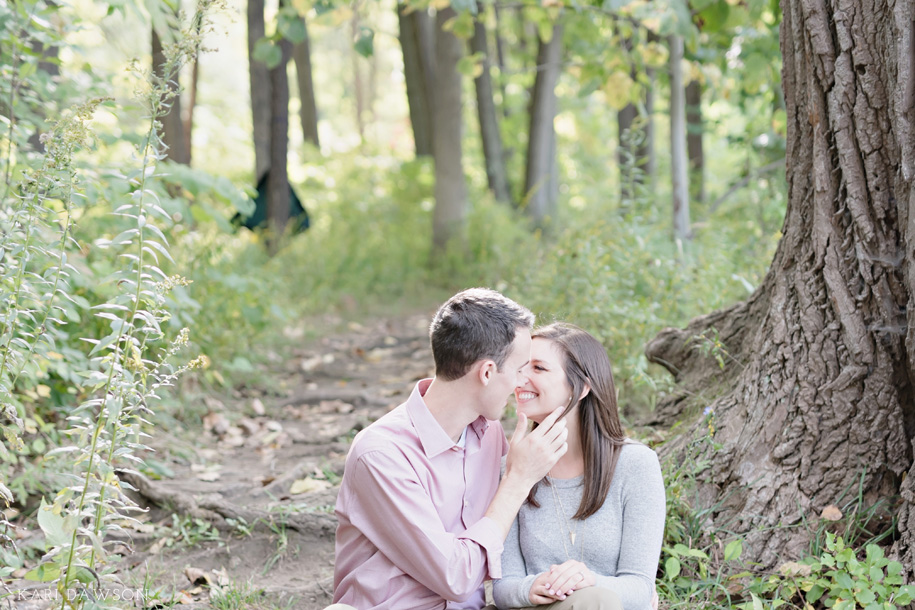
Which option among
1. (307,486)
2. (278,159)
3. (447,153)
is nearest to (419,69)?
(447,153)

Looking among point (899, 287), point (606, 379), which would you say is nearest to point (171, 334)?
point (606, 379)

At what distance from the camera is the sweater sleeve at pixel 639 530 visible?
2.36 m

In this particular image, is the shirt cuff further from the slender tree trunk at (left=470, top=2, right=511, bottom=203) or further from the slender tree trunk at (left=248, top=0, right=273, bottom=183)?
the slender tree trunk at (left=470, top=2, right=511, bottom=203)

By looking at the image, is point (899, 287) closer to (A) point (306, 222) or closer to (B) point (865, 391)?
(B) point (865, 391)

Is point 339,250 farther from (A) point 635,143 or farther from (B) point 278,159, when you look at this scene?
(A) point 635,143

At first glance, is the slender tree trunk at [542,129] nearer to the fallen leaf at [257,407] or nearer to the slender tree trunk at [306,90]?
the slender tree trunk at [306,90]

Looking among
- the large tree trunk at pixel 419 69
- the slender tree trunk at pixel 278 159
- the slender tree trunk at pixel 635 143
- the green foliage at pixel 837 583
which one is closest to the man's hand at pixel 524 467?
the green foliage at pixel 837 583

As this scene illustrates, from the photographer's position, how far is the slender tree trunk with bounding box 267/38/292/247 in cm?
864

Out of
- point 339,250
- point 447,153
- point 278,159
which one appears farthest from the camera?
point 447,153

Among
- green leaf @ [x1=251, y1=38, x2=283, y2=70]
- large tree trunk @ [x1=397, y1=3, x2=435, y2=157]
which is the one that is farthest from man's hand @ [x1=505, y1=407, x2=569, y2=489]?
large tree trunk @ [x1=397, y1=3, x2=435, y2=157]

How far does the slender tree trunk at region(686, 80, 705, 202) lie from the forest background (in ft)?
0.18

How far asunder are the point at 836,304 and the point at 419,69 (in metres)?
10.6

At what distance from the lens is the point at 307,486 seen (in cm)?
403

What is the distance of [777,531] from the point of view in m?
2.88
